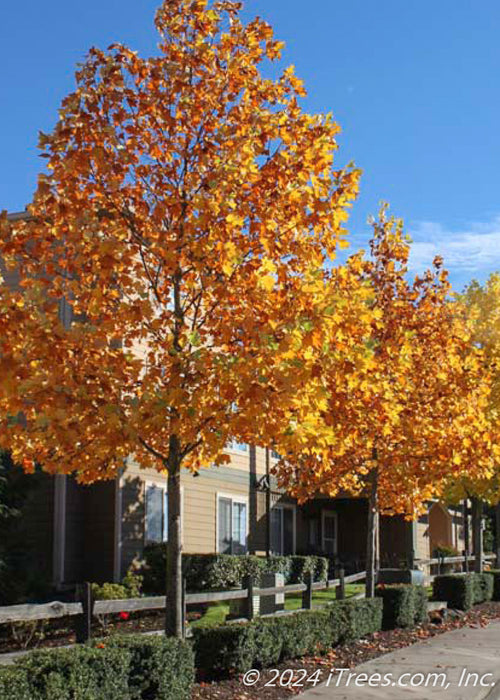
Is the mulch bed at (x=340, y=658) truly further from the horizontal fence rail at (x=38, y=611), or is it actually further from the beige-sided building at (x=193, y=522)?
the beige-sided building at (x=193, y=522)

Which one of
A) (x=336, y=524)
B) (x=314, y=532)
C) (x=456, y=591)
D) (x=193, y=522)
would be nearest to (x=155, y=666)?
(x=456, y=591)

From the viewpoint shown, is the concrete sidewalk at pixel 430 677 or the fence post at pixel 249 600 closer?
the concrete sidewalk at pixel 430 677

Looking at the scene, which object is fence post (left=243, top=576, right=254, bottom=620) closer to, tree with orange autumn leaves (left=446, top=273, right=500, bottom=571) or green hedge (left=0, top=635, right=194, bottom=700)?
green hedge (left=0, top=635, right=194, bottom=700)

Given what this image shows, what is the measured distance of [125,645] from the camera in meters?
9.27

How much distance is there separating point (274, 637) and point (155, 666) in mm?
3282

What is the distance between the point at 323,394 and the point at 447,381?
8.32 meters

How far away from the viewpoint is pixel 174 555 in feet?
34.5

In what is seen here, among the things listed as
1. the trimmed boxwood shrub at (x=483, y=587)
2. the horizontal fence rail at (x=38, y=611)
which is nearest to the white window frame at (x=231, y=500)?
the trimmed boxwood shrub at (x=483, y=587)

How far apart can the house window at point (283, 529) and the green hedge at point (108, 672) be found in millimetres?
20810

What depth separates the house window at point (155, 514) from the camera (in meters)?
22.8

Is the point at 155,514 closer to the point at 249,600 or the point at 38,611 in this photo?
the point at 249,600

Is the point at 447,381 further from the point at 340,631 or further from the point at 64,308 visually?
the point at 64,308

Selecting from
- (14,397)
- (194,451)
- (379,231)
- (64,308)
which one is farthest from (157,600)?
(64,308)

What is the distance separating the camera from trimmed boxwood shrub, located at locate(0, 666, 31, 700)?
752 centimetres
